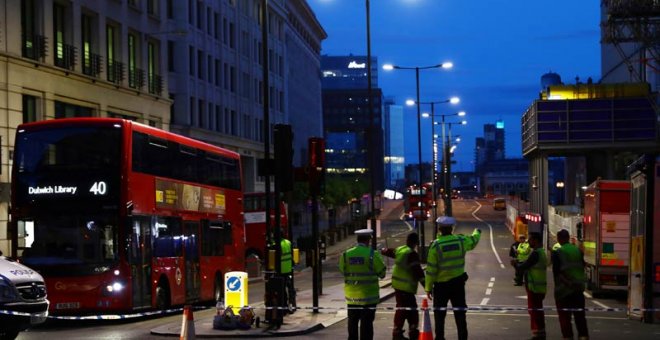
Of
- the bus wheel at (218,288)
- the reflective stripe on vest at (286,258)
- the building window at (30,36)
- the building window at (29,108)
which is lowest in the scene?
the bus wheel at (218,288)

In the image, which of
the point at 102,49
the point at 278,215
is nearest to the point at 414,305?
the point at 278,215

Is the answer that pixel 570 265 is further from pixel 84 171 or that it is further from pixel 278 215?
pixel 84 171

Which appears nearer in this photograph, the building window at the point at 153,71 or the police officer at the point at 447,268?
the police officer at the point at 447,268

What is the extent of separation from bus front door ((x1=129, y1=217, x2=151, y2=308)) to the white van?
19.2ft

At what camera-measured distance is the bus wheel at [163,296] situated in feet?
78.4

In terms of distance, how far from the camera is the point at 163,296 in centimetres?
2425

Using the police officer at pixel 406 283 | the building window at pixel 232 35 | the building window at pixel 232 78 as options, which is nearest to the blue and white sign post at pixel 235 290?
the police officer at pixel 406 283

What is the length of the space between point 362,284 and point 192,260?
1247 centimetres

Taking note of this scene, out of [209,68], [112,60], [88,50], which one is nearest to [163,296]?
[88,50]

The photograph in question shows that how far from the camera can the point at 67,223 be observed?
21.8 metres

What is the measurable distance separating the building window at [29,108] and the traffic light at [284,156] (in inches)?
766

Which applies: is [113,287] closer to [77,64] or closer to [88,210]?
[88,210]

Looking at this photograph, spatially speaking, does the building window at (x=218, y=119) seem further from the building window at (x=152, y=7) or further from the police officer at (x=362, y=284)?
the police officer at (x=362, y=284)

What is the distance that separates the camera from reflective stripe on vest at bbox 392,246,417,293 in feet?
50.0
